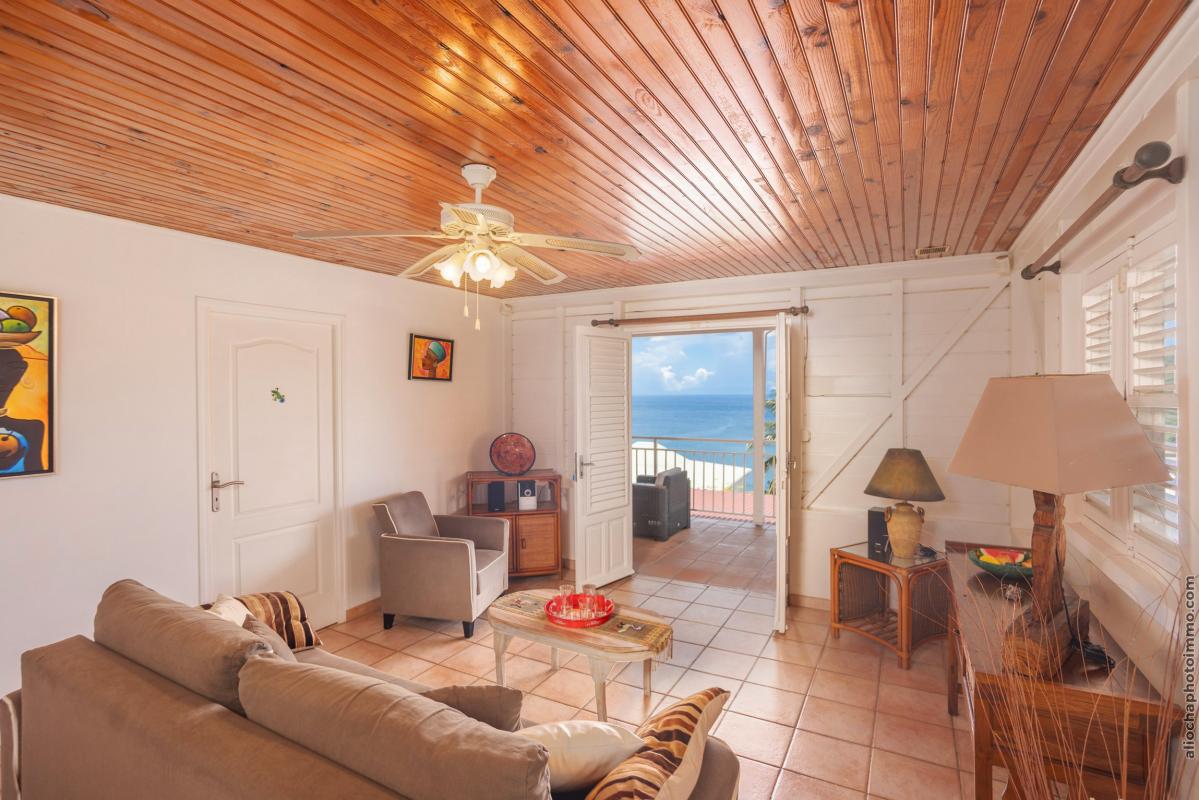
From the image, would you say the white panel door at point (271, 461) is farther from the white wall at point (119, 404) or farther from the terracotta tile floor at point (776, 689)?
the terracotta tile floor at point (776, 689)

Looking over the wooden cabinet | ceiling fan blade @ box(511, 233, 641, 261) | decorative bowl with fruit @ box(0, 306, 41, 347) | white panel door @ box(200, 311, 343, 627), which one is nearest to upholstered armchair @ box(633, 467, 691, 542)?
the wooden cabinet

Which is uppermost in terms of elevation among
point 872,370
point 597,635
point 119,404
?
point 872,370

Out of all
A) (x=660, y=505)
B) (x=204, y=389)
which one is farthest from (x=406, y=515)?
(x=660, y=505)

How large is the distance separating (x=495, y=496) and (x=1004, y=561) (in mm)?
3385

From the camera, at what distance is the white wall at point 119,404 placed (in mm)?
2566

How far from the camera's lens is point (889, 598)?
3.77 m

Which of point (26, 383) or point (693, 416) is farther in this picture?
point (693, 416)

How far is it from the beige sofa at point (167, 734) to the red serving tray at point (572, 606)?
1.23m

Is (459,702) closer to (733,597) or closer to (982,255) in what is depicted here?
(733,597)

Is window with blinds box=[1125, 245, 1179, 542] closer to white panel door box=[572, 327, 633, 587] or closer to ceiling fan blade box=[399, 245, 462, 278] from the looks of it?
ceiling fan blade box=[399, 245, 462, 278]

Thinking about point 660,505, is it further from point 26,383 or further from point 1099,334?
point 26,383

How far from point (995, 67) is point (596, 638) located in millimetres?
2397

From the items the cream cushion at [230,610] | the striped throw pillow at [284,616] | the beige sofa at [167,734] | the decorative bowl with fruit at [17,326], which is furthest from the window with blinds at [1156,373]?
the decorative bowl with fruit at [17,326]

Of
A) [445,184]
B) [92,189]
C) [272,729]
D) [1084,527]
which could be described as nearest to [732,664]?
[1084,527]
